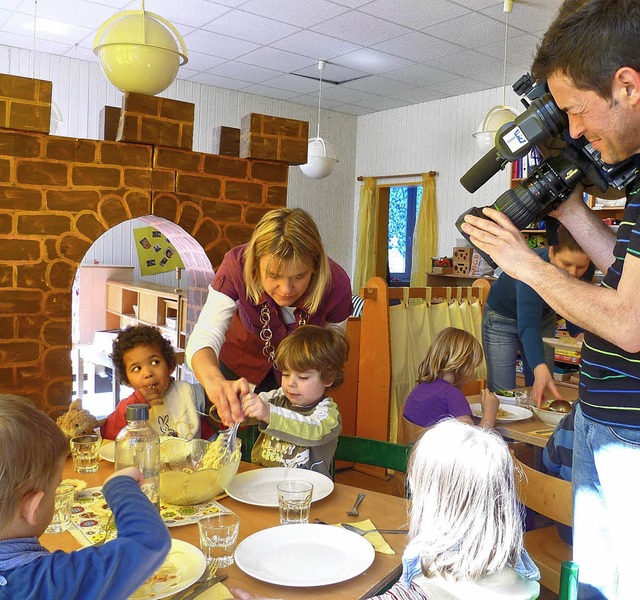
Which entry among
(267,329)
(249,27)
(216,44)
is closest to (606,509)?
(267,329)

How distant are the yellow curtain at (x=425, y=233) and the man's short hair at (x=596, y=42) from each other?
19.1 feet

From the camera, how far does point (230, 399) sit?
1521mm

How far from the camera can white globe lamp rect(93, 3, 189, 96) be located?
6.52 ft

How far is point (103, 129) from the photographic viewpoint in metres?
2.06

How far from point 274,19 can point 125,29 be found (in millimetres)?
2857

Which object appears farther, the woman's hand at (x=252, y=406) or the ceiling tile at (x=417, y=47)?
the ceiling tile at (x=417, y=47)

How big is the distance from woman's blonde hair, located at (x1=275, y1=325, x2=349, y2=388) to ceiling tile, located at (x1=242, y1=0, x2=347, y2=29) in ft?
10.6

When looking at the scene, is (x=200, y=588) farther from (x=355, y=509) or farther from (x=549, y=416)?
(x=549, y=416)

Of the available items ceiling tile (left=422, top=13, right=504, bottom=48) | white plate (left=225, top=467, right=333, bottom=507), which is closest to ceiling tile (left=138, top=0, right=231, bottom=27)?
ceiling tile (left=422, top=13, right=504, bottom=48)

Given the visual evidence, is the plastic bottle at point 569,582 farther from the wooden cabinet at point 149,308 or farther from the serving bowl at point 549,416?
the wooden cabinet at point 149,308

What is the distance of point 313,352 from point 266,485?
1.54 ft

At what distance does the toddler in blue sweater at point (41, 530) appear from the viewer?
796 mm

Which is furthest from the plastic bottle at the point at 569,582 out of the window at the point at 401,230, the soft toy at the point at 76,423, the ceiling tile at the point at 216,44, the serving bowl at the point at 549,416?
the window at the point at 401,230

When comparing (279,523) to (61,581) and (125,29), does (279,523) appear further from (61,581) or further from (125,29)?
(125,29)
